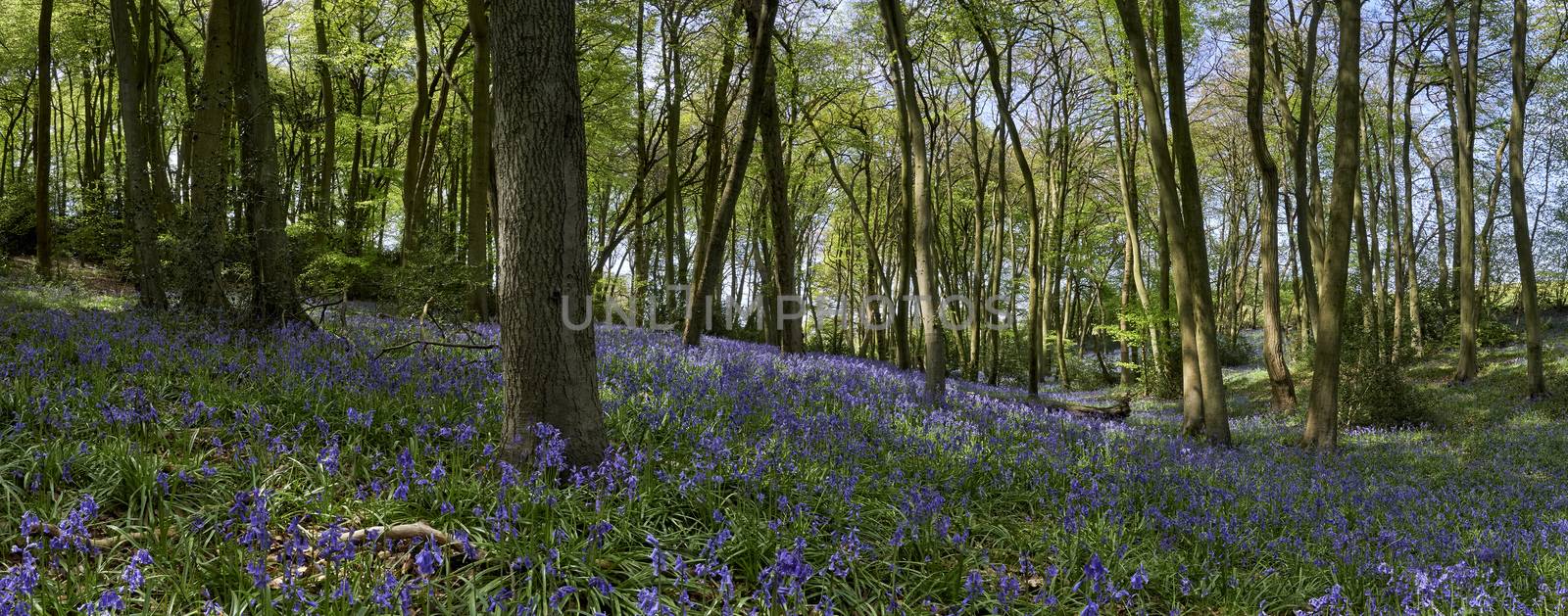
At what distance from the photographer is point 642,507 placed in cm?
364

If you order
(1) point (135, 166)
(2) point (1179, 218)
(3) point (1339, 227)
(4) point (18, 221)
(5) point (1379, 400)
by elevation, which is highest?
(4) point (18, 221)

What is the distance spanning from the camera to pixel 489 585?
2.74 meters

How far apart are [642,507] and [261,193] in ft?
22.9

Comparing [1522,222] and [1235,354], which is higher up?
[1522,222]

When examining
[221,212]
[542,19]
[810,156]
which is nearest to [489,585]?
[542,19]

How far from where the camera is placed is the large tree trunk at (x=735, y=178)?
401 inches

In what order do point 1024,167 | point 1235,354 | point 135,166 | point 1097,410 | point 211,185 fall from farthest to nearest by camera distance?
point 1235,354, point 1024,167, point 1097,410, point 135,166, point 211,185

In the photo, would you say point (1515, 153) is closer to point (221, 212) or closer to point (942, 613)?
point (942, 613)

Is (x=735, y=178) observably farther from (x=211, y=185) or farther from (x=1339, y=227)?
(x=1339, y=227)

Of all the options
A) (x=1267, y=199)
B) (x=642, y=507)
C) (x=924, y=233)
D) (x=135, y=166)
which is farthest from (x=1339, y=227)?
(x=135, y=166)

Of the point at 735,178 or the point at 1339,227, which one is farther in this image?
the point at 735,178

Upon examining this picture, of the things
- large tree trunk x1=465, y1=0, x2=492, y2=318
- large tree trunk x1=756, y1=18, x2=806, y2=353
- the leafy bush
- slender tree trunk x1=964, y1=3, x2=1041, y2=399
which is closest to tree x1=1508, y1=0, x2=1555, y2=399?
the leafy bush

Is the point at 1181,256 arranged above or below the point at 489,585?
above

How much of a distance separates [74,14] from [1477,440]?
3123 cm
